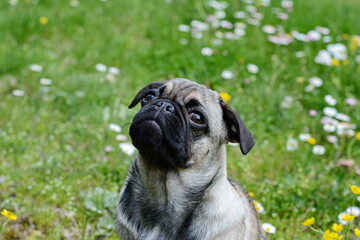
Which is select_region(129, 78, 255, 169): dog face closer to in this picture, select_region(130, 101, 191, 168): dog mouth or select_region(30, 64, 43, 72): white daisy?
select_region(130, 101, 191, 168): dog mouth

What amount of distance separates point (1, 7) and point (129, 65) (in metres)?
1.96

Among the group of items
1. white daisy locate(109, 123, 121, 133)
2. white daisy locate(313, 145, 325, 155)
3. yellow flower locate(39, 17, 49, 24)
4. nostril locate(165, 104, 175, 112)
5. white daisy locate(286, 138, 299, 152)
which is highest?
nostril locate(165, 104, 175, 112)

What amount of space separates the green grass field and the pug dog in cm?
65

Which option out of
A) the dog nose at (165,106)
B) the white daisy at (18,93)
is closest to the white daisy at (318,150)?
the dog nose at (165,106)

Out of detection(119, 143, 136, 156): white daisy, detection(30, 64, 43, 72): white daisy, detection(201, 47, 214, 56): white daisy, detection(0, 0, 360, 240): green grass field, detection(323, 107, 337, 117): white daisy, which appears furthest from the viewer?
detection(201, 47, 214, 56): white daisy

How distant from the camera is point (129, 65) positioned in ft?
20.1

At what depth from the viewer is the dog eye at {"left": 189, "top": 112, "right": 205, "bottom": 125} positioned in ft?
10.5

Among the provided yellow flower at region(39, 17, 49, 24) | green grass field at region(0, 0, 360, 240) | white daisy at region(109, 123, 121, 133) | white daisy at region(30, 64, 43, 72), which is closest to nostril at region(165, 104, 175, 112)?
green grass field at region(0, 0, 360, 240)

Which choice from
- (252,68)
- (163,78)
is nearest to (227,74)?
(252,68)

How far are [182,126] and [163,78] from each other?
2.85 m

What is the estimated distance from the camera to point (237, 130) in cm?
328

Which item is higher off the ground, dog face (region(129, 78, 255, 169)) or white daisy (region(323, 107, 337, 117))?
dog face (region(129, 78, 255, 169))

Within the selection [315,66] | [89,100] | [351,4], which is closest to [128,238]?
[89,100]

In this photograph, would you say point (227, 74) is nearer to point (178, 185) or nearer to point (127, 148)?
point (127, 148)
